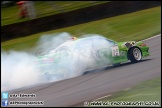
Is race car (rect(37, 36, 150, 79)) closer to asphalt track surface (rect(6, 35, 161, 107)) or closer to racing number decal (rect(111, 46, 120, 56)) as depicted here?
racing number decal (rect(111, 46, 120, 56))

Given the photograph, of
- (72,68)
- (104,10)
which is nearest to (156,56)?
(72,68)

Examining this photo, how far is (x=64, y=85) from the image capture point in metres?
9.98

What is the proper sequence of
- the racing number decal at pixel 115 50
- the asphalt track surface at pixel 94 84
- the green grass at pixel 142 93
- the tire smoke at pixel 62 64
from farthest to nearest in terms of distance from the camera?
the racing number decal at pixel 115 50, the tire smoke at pixel 62 64, the asphalt track surface at pixel 94 84, the green grass at pixel 142 93

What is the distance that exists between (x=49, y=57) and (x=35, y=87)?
130 cm

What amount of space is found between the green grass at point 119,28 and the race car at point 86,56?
575 centimetres

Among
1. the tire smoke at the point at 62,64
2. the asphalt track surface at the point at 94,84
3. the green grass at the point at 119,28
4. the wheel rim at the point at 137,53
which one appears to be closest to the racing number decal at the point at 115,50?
the tire smoke at the point at 62,64

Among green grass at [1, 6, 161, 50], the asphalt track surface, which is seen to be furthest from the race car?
green grass at [1, 6, 161, 50]

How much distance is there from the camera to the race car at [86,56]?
11094 millimetres

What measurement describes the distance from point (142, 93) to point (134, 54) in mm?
4372

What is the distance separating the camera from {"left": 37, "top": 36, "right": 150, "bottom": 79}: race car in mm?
11094

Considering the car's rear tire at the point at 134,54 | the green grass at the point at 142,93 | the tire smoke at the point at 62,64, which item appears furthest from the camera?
the car's rear tire at the point at 134,54

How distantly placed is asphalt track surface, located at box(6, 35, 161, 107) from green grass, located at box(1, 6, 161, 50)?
265 inches

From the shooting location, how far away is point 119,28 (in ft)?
67.8

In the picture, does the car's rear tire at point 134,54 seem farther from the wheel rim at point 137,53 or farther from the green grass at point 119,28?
the green grass at point 119,28
